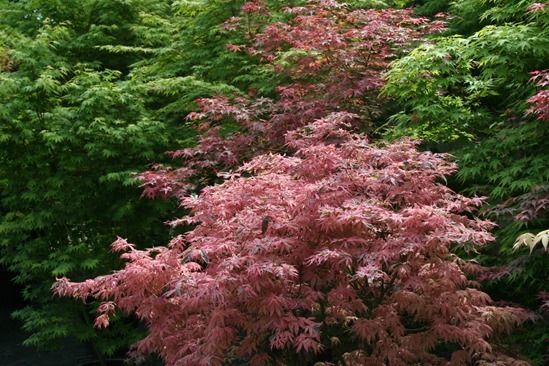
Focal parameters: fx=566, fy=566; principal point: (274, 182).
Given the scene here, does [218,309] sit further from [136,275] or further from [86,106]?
[86,106]

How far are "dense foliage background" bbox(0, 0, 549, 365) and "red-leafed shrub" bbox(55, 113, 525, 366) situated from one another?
3.67 ft

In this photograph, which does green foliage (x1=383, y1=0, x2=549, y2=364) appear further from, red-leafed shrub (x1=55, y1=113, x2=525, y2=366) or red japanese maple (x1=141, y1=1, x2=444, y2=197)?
red-leafed shrub (x1=55, y1=113, x2=525, y2=366)

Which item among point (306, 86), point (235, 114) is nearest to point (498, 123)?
point (306, 86)

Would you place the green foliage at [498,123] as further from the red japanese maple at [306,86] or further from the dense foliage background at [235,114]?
the red japanese maple at [306,86]

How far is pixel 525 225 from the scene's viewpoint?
476 cm

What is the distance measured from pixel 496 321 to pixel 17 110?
5.52m

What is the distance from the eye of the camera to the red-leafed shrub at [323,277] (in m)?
3.53

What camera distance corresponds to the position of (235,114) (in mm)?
6246

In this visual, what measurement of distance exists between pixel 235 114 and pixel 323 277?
9.62 ft

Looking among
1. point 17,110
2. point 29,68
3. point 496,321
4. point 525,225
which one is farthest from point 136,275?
point 29,68

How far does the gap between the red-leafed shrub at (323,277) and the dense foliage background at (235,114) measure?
1118 mm

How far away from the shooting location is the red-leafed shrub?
3.53 metres

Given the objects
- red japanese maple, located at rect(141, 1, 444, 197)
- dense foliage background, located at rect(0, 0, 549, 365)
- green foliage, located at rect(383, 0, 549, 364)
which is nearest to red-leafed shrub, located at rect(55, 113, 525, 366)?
green foliage, located at rect(383, 0, 549, 364)

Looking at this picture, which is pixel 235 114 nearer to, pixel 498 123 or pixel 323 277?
pixel 498 123
